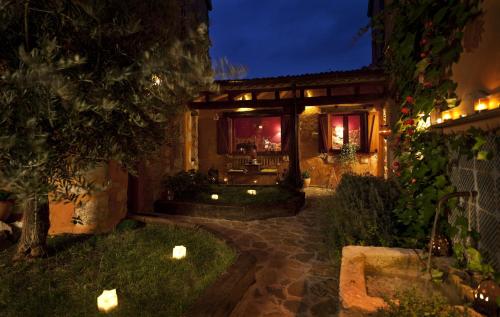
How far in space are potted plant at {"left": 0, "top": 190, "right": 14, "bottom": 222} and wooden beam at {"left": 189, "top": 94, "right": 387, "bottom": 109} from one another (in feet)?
22.0

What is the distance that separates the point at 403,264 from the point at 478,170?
126 cm

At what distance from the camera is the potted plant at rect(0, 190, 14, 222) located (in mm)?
4828

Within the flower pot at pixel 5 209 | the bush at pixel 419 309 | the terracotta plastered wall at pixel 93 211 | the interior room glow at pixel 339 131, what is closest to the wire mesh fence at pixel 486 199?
the bush at pixel 419 309

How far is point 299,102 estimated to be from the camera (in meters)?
10.2

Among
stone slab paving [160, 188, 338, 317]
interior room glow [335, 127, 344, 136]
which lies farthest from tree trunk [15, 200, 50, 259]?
interior room glow [335, 127, 344, 136]

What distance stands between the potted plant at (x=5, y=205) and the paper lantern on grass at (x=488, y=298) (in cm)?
653

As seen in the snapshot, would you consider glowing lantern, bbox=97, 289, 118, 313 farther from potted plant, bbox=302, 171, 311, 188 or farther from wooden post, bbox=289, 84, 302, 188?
potted plant, bbox=302, 171, 311, 188

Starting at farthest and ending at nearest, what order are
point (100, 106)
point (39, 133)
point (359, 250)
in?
point (359, 250) → point (100, 106) → point (39, 133)

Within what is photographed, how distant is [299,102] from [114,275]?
823cm

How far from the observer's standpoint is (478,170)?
2.52 m

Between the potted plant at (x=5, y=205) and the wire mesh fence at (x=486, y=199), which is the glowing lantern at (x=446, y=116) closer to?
the wire mesh fence at (x=486, y=199)

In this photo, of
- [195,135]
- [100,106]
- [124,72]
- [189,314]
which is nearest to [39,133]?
[100,106]

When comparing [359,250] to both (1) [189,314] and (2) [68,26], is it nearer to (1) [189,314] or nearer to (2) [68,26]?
(1) [189,314]

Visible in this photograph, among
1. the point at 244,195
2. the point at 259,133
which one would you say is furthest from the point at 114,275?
the point at 259,133
